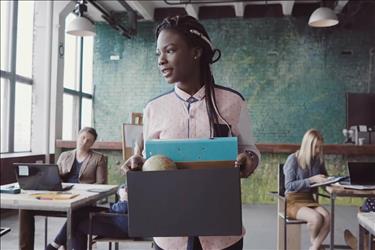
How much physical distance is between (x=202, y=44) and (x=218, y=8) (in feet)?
27.2

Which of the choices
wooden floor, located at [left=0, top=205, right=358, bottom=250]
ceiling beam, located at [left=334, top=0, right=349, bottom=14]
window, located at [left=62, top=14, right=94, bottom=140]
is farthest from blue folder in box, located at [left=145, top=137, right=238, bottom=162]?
ceiling beam, located at [left=334, top=0, right=349, bottom=14]

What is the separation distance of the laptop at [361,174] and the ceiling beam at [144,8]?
5815 millimetres

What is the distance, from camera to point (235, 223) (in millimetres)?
835

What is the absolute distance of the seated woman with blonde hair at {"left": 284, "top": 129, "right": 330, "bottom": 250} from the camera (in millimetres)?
3566

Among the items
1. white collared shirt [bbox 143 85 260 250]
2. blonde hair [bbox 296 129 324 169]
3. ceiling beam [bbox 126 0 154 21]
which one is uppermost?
ceiling beam [bbox 126 0 154 21]

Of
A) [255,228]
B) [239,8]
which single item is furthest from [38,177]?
[239,8]

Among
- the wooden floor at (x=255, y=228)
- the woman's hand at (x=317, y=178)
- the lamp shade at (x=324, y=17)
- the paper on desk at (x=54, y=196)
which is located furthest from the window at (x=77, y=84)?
the woman's hand at (x=317, y=178)

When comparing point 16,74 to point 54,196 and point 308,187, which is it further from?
point 308,187

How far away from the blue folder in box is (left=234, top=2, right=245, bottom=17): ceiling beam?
782cm

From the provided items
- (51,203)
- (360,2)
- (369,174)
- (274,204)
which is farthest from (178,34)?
(360,2)

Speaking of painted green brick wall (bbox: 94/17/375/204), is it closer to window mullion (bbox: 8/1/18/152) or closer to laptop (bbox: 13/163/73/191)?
window mullion (bbox: 8/1/18/152)

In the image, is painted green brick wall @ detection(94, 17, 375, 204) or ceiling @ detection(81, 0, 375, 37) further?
painted green brick wall @ detection(94, 17, 375, 204)

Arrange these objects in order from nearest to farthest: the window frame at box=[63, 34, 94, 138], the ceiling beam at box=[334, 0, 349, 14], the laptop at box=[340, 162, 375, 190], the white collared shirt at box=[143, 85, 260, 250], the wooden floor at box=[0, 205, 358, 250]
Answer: the white collared shirt at box=[143, 85, 260, 250] → the laptop at box=[340, 162, 375, 190] → the wooden floor at box=[0, 205, 358, 250] → the ceiling beam at box=[334, 0, 349, 14] → the window frame at box=[63, 34, 94, 138]

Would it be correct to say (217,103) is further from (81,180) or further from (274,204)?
(274,204)
